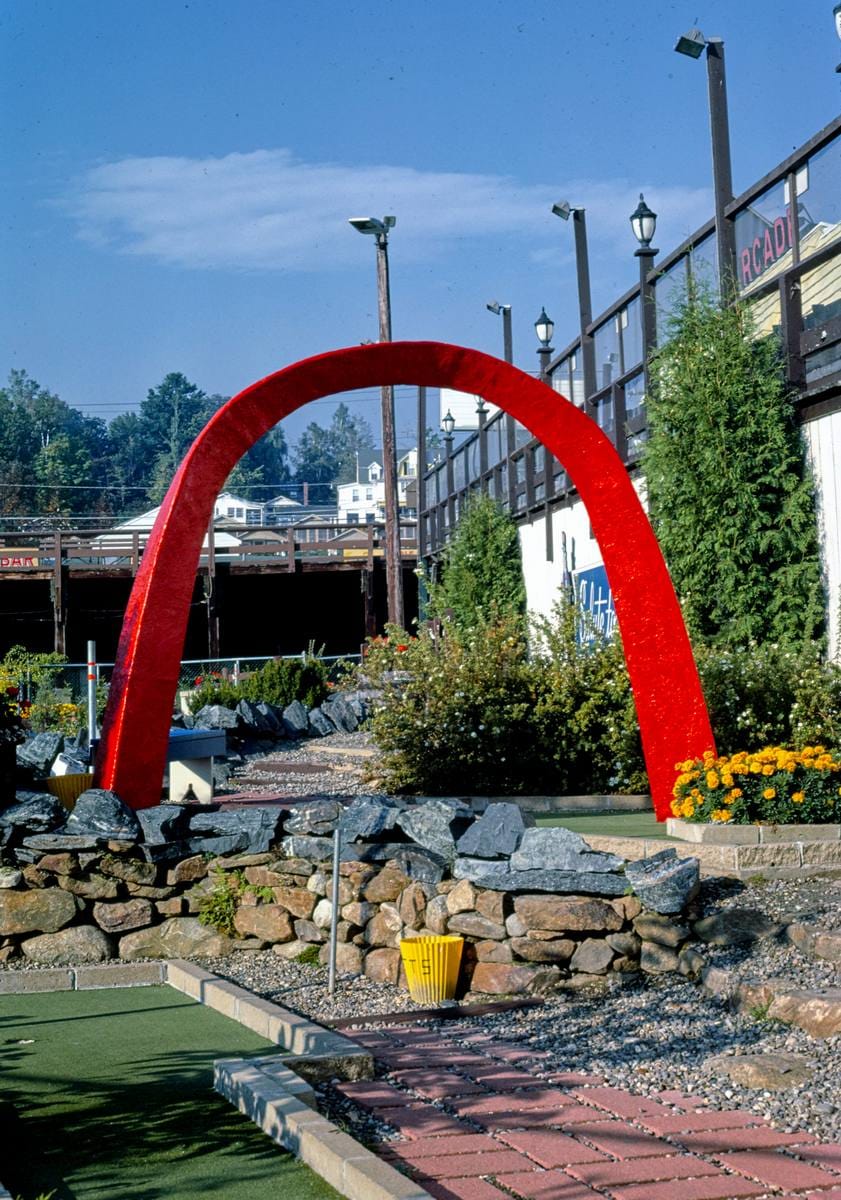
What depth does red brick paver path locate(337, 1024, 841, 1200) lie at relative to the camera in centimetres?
425

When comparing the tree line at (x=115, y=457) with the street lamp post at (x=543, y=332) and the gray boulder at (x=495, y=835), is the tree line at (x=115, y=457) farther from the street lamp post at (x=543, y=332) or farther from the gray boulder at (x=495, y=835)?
the gray boulder at (x=495, y=835)

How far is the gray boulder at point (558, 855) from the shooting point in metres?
7.43

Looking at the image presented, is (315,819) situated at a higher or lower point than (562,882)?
higher

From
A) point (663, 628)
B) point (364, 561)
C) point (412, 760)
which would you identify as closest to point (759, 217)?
point (663, 628)

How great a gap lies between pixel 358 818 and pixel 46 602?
32744 millimetres

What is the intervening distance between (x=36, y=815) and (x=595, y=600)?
1044cm

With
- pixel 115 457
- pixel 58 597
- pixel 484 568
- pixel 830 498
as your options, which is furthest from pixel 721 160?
pixel 115 457

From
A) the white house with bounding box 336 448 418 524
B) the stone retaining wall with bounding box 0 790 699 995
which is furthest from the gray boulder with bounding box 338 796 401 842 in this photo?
the white house with bounding box 336 448 418 524

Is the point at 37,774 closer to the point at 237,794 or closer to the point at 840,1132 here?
the point at 237,794

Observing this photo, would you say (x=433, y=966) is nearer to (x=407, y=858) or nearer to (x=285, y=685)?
(x=407, y=858)

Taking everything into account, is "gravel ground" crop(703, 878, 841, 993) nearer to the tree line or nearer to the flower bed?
the flower bed

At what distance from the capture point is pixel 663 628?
384 inches

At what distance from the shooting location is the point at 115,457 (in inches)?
5438

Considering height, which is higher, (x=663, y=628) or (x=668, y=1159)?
(x=663, y=628)
